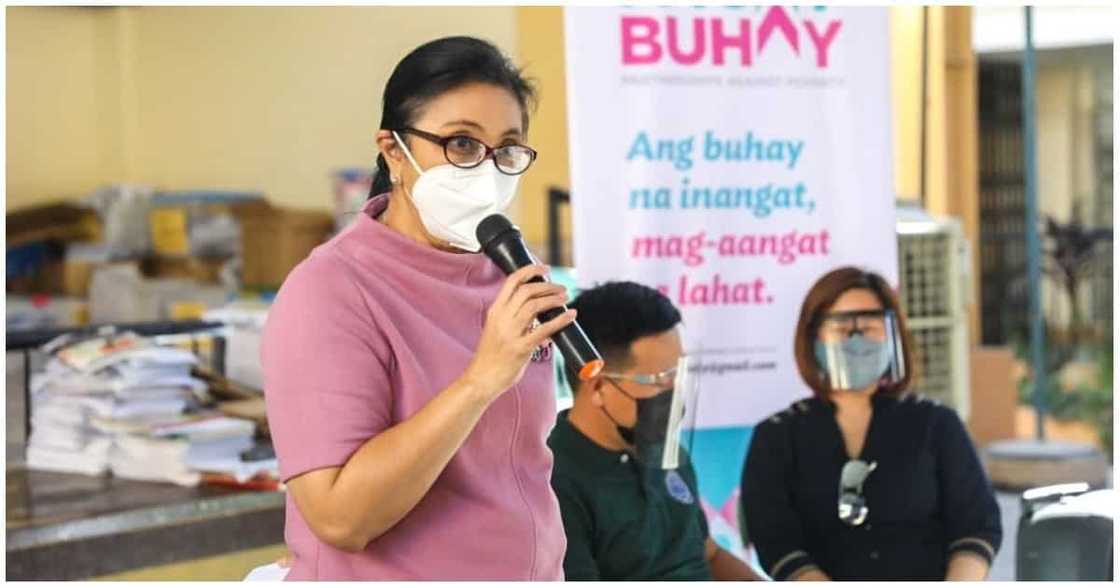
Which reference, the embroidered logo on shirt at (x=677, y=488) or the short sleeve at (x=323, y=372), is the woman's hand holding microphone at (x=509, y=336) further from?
the embroidered logo on shirt at (x=677, y=488)

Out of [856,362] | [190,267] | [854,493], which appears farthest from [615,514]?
[190,267]

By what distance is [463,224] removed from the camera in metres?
1.70

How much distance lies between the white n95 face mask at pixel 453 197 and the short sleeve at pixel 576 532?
95 cm

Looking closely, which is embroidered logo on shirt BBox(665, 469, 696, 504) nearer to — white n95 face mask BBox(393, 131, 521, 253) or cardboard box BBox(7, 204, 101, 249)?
white n95 face mask BBox(393, 131, 521, 253)

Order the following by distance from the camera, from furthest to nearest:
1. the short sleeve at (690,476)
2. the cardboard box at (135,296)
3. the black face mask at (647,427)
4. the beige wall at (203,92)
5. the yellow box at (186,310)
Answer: the beige wall at (203,92) → the cardboard box at (135,296) → the yellow box at (186,310) → the short sleeve at (690,476) → the black face mask at (647,427)

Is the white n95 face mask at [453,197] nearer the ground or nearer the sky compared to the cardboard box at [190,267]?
nearer the sky

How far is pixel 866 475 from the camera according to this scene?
3076mm

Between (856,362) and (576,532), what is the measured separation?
828 mm

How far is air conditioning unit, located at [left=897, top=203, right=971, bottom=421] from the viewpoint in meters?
4.30

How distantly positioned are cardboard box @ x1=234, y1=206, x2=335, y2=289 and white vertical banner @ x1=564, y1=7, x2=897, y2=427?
3.23 meters

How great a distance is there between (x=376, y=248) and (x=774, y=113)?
1987 millimetres

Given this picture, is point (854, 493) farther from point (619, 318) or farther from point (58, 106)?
point (58, 106)

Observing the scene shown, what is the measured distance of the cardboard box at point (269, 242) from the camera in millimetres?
6449

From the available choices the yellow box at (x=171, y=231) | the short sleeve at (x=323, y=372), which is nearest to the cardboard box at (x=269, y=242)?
the yellow box at (x=171, y=231)
